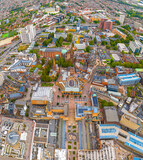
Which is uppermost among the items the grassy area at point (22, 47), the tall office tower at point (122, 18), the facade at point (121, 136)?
the tall office tower at point (122, 18)

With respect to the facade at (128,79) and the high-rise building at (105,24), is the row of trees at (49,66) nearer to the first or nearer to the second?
the facade at (128,79)

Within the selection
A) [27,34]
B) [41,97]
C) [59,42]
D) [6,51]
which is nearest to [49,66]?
[41,97]

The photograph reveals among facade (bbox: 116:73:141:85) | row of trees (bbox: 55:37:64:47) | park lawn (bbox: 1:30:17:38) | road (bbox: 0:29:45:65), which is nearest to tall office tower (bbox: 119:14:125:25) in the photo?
row of trees (bbox: 55:37:64:47)

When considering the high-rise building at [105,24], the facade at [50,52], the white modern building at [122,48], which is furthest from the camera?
the high-rise building at [105,24]

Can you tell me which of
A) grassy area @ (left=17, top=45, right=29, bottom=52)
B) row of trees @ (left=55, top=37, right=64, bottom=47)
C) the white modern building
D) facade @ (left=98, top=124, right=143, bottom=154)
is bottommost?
facade @ (left=98, top=124, right=143, bottom=154)

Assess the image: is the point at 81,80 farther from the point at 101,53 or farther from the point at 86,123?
the point at 101,53

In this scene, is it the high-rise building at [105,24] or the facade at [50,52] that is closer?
the facade at [50,52]

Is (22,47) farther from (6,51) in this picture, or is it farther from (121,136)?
(121,136)

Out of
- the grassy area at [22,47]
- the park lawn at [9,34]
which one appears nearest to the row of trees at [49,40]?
the grassy area at [22,47]

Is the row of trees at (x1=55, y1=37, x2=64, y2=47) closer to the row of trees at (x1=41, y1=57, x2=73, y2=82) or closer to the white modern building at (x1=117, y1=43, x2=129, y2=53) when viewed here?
the row of trees at (x1=41, y1=57, x2=73, y2=82)
